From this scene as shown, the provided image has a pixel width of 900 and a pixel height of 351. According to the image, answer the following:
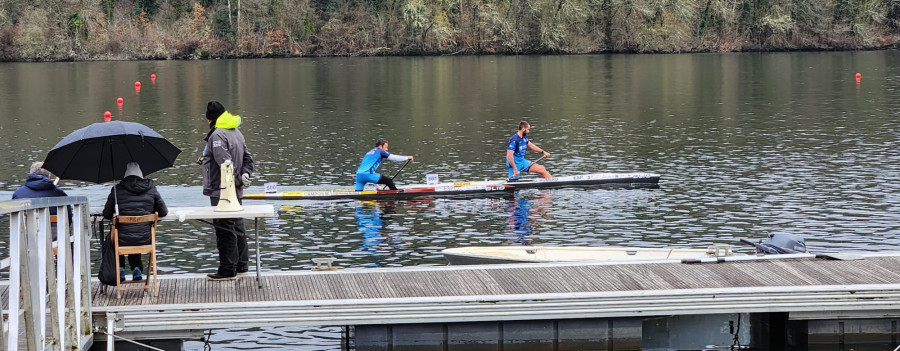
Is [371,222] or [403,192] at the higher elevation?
[403,192]

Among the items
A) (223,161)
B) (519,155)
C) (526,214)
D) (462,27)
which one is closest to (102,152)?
(223,161)

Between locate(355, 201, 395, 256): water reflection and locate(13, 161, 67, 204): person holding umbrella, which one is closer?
locate(13, 161, 67, 204): person holding umbrella

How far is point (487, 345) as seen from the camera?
1358cm

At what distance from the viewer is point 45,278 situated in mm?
11055

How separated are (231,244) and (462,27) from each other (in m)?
89.0

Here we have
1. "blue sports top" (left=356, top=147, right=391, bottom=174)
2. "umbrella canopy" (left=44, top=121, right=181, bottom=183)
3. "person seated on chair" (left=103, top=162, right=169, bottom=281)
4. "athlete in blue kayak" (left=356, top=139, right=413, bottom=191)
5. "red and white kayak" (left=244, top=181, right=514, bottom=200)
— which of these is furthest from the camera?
"red and white kayak" (left=244, top=181, right=514, bottom=200)

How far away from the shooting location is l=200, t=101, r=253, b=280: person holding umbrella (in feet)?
44.8

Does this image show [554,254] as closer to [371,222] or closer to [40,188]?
[371,222]

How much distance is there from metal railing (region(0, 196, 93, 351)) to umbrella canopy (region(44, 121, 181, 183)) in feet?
2.77

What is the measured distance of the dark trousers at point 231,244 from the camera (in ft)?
44.8

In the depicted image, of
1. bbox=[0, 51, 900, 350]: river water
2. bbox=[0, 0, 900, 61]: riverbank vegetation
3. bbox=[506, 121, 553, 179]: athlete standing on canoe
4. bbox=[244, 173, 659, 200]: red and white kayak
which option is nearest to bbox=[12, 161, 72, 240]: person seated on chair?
bbox=[0, 51, 900, 350]: river water

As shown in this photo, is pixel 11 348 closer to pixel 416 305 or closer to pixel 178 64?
pixel 416 305

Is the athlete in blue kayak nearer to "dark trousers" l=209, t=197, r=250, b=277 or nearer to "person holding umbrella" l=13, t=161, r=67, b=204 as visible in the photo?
"dark trousers" l=209, t=197, r=250, b=277

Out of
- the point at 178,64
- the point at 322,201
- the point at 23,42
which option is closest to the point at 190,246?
the point at 322,201
